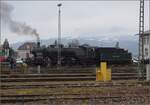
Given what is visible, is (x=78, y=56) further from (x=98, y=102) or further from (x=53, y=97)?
(x=98, y=102)

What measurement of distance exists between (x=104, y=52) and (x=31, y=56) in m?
8.77

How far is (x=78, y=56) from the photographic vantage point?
156ft

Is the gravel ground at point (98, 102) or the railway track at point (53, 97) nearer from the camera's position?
the gravel ground at point (98, 102)

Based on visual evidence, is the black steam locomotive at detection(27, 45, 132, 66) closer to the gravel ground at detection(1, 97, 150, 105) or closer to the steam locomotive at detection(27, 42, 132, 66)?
the steam locomotive at detection(27, 42, 132, 66)

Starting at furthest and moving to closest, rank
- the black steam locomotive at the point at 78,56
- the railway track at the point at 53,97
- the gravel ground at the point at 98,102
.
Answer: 1. the black steam locomotive at the point at 78,56
2. the railway track at the point at 53,97
3. the gravel ground at the point at 98,102

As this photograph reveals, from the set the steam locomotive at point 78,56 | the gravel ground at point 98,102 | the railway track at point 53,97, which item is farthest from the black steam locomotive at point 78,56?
the gravel ground at point 98,102

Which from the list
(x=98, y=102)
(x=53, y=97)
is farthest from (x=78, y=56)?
(x=98, y=102)

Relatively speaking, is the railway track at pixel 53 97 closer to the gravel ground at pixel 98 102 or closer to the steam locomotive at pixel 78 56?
the gravel ground at pixel 98 102

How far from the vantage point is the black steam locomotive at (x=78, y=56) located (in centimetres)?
4797

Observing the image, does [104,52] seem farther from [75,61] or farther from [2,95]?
[2,95]

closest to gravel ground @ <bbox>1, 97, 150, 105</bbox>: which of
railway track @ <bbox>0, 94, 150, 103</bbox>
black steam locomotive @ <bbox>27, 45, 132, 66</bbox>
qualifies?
railway track @ <bbox>0, 94, 150, 103</bbox>

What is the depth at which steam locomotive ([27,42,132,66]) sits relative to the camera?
48.0 m

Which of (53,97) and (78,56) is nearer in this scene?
(53,97)

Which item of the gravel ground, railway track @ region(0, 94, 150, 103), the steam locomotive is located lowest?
the gravel ground
